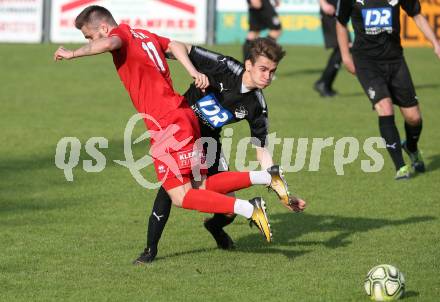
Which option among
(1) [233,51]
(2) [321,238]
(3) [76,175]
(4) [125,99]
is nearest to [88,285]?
(2) [321,238]

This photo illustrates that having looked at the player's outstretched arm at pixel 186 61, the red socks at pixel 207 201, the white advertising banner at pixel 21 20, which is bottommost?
the white advertising banner at pixel 21 20

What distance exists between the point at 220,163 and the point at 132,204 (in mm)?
2042

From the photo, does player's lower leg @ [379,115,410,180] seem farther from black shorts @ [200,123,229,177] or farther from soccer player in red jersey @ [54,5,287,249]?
soccer player in red jersey @ [54,5,287,249]

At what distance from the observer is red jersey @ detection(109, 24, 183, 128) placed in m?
7.08

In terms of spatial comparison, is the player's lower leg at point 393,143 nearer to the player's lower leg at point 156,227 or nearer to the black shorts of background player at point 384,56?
the black shorts of background player at point 384,56

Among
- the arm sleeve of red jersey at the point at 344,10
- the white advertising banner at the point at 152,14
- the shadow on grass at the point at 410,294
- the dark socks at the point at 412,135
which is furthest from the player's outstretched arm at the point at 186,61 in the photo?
the white advertising banner at the point at 152,14

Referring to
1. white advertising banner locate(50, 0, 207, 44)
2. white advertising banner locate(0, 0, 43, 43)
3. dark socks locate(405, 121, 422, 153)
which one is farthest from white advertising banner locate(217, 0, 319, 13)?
dark socks locate(405, 121, 422, 153)

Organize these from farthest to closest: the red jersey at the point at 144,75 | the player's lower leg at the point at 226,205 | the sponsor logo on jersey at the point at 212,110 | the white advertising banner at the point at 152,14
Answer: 1. the white advertising banner at the point at 152,14
2. the sponsor logo on jersey at the point at 212,110
3. the red jersey at the point at 144,75
4. the player's lower leg at the point at 226,205

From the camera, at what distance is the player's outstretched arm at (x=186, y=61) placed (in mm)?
6805

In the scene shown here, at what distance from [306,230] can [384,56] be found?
3.03 metres

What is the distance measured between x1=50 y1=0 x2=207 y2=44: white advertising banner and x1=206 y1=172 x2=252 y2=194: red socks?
18.1 metres

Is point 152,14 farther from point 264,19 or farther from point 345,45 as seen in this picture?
point 345,45

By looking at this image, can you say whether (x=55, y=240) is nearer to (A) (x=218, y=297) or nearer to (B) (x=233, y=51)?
(A) (x=218, y=297)

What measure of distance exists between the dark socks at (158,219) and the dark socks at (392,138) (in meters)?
4.07
